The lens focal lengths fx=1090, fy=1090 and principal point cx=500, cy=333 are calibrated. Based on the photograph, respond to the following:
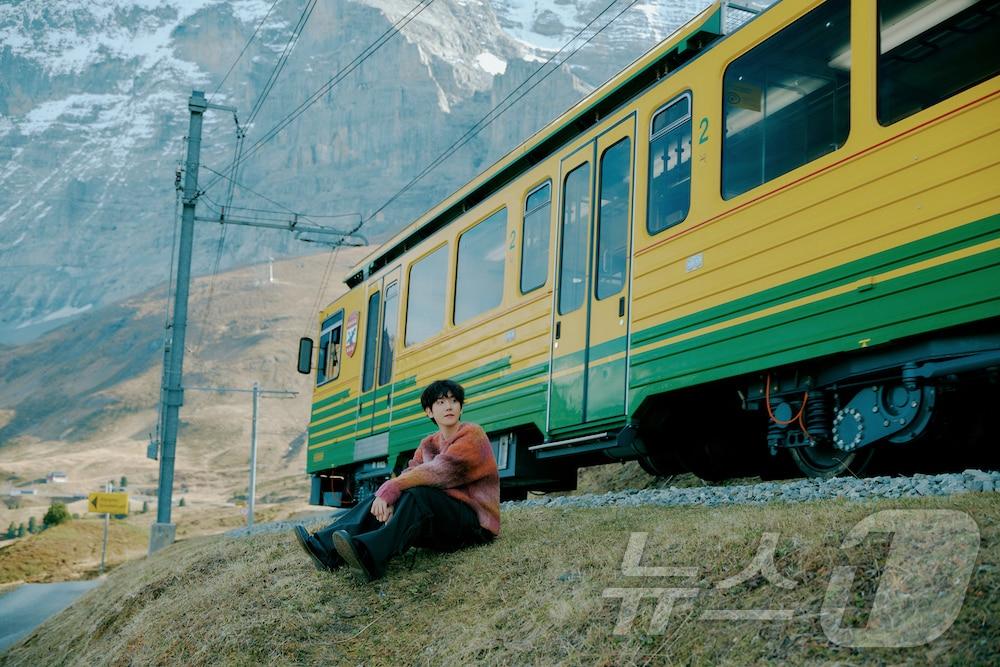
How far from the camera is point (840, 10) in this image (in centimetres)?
753

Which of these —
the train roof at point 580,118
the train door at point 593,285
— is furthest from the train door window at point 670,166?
the train roof at point 580,118

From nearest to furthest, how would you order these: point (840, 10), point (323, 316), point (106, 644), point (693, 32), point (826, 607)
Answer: point (826, 607)
point (840, 10)
point (106, 644)
point (693, 32)
point (323, 316)

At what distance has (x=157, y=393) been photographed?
136 meters

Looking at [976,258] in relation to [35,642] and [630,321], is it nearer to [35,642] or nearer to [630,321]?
[630,321]

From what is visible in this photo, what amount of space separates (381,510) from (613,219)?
4.32 metres

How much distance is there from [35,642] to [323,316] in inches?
324

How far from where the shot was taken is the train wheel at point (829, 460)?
797 cm

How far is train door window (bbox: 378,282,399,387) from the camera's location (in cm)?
1470

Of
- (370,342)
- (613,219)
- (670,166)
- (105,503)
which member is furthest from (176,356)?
(105,503)

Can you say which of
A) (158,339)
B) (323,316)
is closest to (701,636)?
(323,316)

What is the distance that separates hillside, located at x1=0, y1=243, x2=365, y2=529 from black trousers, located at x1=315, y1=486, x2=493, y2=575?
302 feet

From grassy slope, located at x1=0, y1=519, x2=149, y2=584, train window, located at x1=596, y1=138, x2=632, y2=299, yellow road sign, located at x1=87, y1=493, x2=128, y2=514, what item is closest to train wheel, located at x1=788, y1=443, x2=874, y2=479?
train window, located at x1=596, y1=138, x2=632, y2=299

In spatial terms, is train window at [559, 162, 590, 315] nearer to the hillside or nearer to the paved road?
the paved road

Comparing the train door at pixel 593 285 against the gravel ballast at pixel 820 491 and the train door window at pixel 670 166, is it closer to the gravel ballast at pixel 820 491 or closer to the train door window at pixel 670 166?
the train door window at pixel 670 166
